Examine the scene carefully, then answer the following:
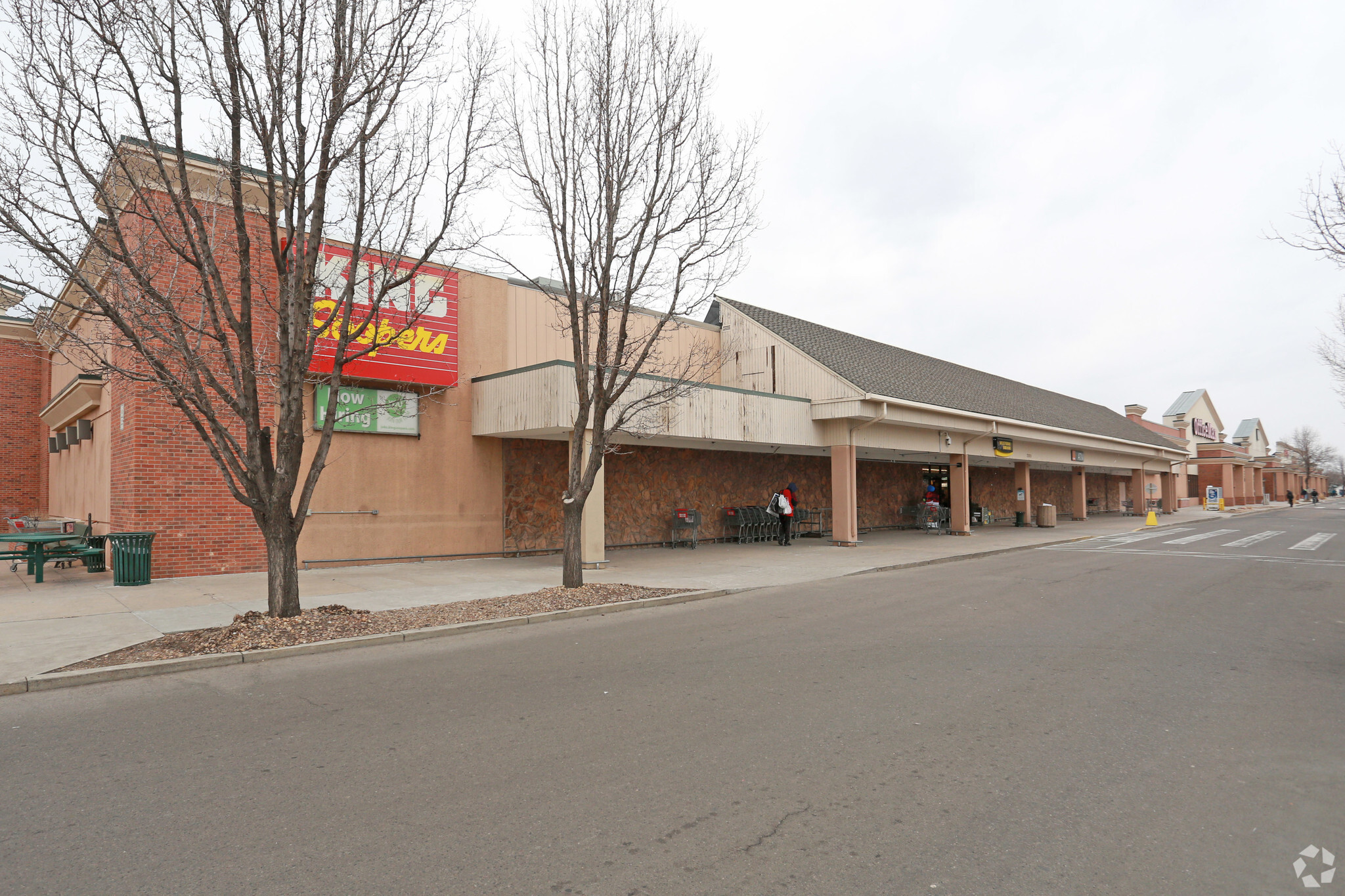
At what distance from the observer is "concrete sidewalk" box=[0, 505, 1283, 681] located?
28.3ft

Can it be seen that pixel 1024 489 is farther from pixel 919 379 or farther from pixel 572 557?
pixel 572 557

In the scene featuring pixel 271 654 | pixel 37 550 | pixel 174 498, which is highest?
pixel 174 498

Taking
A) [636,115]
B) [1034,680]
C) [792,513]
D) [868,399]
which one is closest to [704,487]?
[792,513]

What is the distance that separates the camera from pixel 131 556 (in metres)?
12.4

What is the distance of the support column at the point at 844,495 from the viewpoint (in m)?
21.7

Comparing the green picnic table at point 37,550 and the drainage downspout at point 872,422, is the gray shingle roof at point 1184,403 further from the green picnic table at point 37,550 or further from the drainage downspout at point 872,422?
the green picnic table at point 37,550

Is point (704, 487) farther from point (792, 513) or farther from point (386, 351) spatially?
point (386, 351)

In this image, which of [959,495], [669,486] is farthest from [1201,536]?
[669,486]

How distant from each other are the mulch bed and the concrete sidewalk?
41cm

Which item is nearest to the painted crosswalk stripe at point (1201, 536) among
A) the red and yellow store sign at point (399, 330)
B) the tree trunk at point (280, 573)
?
the red and yellow store sign at point (399, 330)

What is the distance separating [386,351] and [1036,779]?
1442cm

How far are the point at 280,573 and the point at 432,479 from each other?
774 cm

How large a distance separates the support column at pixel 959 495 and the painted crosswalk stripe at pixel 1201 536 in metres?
5.90

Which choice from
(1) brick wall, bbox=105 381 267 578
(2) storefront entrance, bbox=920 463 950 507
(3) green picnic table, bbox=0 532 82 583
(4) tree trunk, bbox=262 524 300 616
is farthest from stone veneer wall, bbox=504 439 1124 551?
(4) tree trunk, bbox=262 524 300 616
